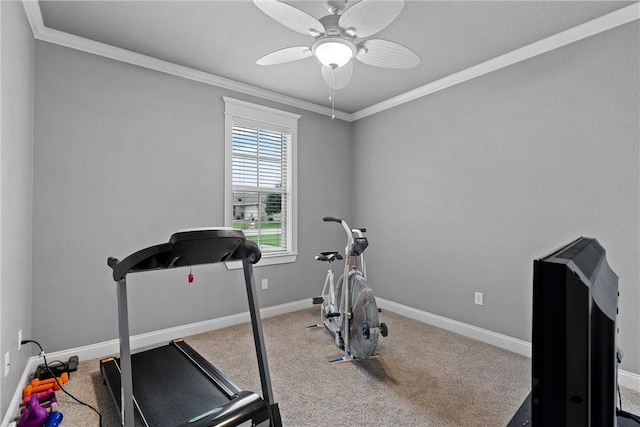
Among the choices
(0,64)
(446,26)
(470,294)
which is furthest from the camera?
(470,294)

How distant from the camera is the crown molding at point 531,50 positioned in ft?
7.60

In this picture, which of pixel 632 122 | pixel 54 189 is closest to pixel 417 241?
pixel 632 122

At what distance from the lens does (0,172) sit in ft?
5.63

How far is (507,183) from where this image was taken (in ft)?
9.79

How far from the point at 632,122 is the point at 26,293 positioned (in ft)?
14.7

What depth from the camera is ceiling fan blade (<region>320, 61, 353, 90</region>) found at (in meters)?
2.34

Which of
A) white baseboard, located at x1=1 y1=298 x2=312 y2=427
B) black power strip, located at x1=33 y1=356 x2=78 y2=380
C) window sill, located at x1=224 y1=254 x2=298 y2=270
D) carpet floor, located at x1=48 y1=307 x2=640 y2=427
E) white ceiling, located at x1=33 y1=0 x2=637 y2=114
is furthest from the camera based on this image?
window sill, located at x1=224 y1=254 x2=298 y2=270

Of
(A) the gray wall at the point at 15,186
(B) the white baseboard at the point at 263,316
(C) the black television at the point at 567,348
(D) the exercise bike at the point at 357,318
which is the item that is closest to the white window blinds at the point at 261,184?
(B) the white baseboard at the point at 263,316

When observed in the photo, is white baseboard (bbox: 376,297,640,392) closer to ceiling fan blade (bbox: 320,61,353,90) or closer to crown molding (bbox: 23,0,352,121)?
ceiling fan blade (bbox: 320,61,353,90)

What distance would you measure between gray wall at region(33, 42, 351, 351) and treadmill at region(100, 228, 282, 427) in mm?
646

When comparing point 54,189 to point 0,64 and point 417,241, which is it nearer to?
point 0,64

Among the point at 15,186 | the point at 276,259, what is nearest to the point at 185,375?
the point at 15,186

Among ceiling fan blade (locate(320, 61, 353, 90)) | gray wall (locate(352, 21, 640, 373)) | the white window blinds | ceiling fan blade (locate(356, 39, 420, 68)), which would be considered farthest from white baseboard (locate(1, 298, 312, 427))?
ceiling fan blade (locate(356, 39, 420, 68))

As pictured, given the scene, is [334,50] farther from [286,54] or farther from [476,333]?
[476,333]
